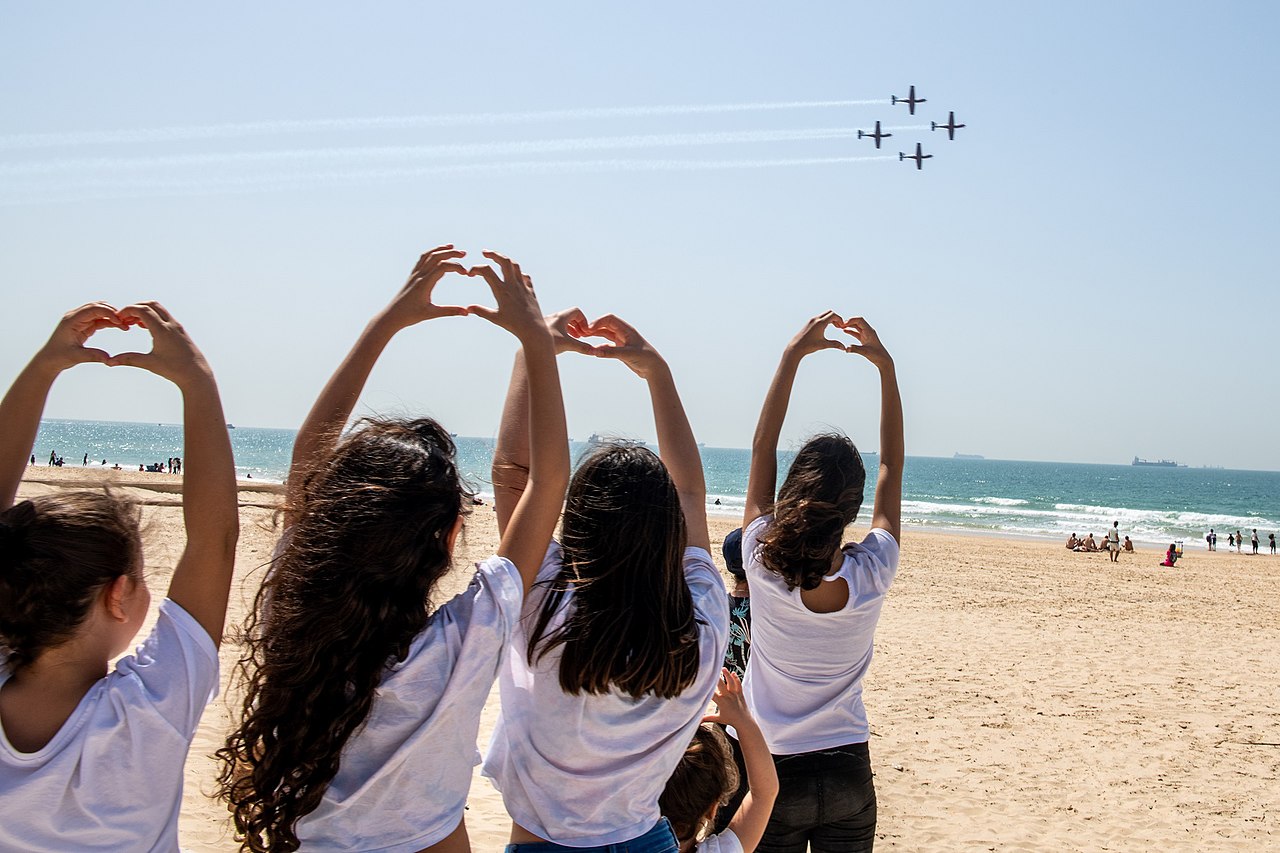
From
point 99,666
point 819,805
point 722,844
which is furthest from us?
point 819,805

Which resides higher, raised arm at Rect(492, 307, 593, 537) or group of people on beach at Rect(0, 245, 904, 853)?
raised arm at Rect(492, 307, 593, 537)

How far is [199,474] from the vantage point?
1969 millimetres

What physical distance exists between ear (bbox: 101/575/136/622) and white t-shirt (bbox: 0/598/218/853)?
9cm

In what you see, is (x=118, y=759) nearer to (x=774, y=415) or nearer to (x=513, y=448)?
A: (x=513, y=448)

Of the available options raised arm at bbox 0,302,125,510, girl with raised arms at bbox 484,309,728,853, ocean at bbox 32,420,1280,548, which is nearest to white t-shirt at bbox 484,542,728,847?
girl with raised arms at bbox 484,309,728,853

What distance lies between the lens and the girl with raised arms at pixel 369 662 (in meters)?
1.83

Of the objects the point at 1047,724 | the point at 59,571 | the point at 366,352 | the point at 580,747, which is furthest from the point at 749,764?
the point at 1047,724

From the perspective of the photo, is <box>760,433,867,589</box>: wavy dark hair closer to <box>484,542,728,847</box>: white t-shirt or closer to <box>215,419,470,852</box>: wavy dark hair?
<box>484,542,728,847</box>: white t-shirt

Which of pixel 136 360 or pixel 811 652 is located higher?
pixel 136 360

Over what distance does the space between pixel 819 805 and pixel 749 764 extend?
567mm

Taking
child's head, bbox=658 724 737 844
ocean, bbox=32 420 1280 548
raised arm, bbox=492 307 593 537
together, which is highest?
raised arm, bbox=492 307 593 537

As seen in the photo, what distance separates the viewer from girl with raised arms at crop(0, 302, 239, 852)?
1.74m

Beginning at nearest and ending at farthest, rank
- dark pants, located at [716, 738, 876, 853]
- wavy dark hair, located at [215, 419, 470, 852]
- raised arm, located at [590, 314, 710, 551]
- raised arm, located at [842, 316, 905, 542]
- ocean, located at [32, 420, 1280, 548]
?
wavy dark hair, located at [215, 419, 470, 852] < raised arm, located at [590, 314, 710, 551] < dark pants, located at [716, 738, 876, 853] < raised arm, located at [842, 316, 905, 542] < ocean, located at [32, 420, 1280, 548]

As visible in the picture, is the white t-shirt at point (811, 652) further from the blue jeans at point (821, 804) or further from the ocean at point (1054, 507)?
the ocean at point (1054, 507)
